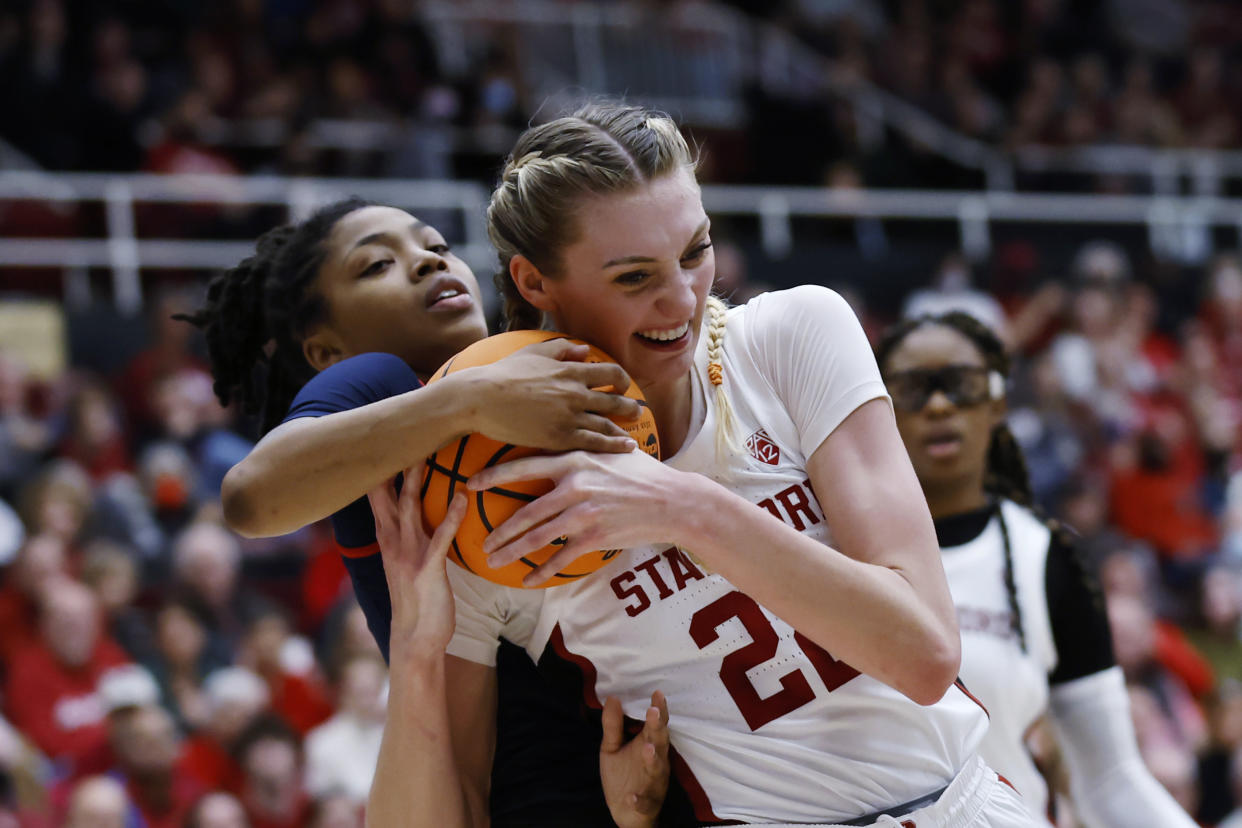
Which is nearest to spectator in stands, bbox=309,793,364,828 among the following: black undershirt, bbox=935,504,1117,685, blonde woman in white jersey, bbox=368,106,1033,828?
black undershirt, bbox=935,504,1117,685

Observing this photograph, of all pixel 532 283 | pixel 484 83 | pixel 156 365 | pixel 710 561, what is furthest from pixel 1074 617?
pixel 484 83

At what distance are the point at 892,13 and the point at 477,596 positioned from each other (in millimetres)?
13511

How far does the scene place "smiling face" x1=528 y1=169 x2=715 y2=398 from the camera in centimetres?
242

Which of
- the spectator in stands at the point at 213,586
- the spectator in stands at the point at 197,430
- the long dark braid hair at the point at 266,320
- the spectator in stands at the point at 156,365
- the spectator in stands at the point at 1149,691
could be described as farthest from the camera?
the spectator in stands at the point at 156,365

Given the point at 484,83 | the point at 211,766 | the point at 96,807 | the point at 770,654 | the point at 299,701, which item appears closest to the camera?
the point at 770,654

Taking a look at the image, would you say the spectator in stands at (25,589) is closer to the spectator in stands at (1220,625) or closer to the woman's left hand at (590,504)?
the woman's left hand at (590,504)

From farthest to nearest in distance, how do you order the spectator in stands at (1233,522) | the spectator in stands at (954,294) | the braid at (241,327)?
the spectator in stands at (954,294)
the spectator in stands at (1233,522)
the braid at (241,327)

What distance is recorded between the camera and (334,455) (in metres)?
2.39

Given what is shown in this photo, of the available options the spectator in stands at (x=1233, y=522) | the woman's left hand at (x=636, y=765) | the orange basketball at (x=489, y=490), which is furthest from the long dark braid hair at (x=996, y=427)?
the spectator in stands at (x=1233, y=522)

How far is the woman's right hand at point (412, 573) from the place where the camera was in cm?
254

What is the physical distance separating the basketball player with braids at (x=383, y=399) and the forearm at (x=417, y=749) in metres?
0.23

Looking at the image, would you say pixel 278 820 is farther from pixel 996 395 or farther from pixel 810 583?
pixel 810 583

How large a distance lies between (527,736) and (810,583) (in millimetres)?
834

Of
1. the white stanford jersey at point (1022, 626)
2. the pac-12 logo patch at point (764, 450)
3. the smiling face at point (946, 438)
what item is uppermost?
the pac-12 logo patch at point (764, 450)
